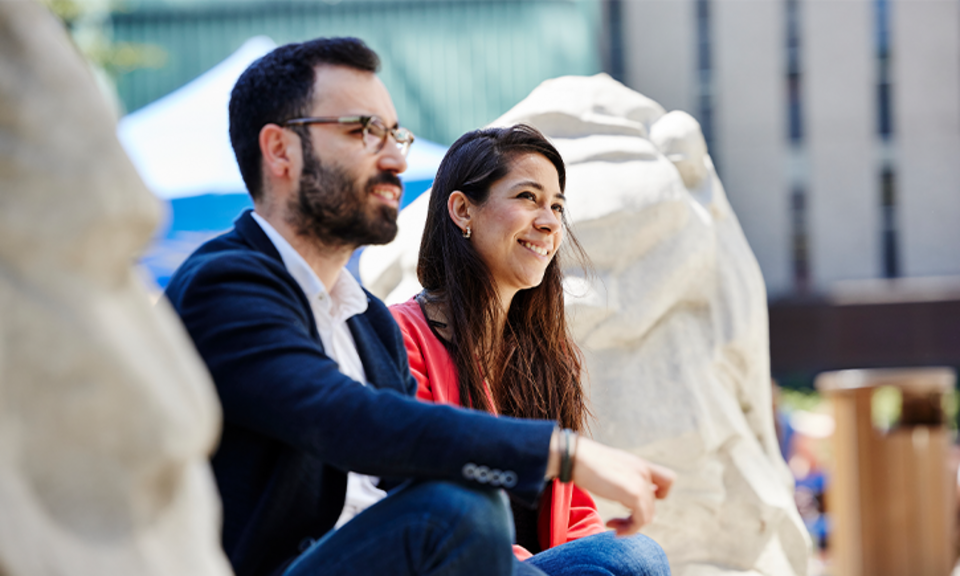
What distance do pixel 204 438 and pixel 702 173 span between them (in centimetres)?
243

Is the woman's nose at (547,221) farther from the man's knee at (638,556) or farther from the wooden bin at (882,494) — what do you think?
the wooden bin at (882,494)

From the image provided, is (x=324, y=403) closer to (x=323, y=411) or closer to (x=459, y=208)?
(x=323, y=411)

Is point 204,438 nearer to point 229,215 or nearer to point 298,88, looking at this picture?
point 298,88

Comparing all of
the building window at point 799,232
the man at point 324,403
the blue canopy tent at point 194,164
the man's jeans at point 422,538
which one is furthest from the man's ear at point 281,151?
the building window at point 799,232

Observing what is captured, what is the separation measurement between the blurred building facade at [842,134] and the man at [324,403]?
1469cm

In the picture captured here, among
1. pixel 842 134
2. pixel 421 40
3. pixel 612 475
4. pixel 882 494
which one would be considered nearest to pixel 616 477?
pixel 612 475

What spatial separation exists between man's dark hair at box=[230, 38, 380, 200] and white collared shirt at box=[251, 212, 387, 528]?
9 centimetres

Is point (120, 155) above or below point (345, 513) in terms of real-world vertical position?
above

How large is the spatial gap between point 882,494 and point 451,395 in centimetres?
348

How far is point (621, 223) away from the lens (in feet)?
9.11

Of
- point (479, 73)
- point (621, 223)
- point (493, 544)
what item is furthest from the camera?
point (479, 73)

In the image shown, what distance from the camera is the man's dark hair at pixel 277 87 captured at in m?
1.36

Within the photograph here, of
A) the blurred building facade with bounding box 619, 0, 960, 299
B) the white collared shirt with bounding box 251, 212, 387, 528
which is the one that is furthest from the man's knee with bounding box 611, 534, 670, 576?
the blurred building facade with bounding box 619, 0, 960, 299

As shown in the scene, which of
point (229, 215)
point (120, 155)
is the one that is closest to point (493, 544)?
point (120, 155)
